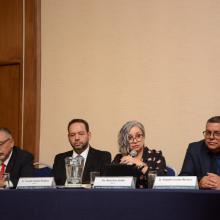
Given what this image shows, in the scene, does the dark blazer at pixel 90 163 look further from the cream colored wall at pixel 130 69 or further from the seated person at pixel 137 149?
the cream colored wall at pixel 130 69

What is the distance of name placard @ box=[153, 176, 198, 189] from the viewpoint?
2.57 m

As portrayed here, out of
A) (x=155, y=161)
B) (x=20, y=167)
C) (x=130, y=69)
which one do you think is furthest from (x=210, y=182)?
(x=130, y=69)

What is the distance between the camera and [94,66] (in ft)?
17.1

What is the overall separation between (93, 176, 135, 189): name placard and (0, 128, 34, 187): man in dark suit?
1.38 meters

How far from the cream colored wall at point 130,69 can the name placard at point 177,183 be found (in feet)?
6.83

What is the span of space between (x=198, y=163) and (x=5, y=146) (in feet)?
4.91

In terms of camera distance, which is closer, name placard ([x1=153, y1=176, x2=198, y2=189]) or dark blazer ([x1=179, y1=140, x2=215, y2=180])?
name placard ([x1=153, y1=176, x2=198, y2=189])

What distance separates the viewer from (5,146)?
423 centimetres

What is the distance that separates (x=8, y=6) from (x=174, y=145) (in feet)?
7.62

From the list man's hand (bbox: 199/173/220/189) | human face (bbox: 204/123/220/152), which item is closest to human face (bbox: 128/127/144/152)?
human face (bbox: 204/123/220/152)

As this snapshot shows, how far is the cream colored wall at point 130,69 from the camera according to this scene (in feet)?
15.5

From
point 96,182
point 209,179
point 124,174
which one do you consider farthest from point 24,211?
point 209,179

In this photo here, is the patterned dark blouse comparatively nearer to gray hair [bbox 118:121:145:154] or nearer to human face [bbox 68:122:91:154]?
gray hair [bbox 118:121:145:154]

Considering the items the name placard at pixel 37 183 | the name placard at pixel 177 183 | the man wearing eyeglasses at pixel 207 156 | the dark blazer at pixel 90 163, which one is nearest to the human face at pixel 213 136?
the man wearing eyeglasses at pixel 207 156
